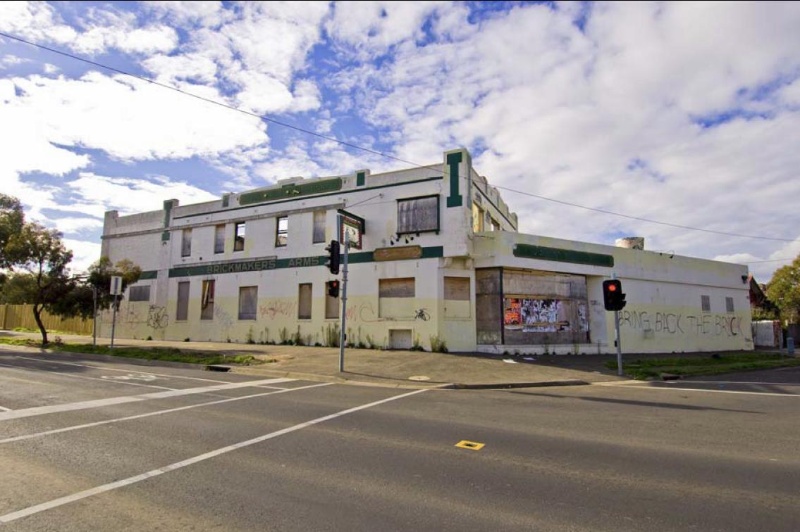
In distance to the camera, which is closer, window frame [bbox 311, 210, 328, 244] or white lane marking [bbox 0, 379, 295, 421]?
white lane marking [bbox 0, 379, 295, 421]

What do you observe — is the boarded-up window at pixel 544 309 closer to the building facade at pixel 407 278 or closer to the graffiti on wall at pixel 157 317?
the building facade at pixel 407 278

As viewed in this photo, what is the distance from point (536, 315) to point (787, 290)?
29445mm

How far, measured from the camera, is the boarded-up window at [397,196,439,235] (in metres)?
21.4

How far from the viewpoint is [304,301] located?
24047mm

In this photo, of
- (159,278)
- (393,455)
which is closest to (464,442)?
(393,455)

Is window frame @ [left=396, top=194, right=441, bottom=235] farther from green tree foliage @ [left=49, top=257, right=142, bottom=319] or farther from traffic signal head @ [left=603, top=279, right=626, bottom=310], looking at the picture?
green tree foliage @ [left=49, top=257, right=142, bottom=319]

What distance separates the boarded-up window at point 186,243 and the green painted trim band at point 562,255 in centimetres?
1916

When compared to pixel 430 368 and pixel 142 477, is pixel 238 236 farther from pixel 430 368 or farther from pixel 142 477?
pixel 142 477

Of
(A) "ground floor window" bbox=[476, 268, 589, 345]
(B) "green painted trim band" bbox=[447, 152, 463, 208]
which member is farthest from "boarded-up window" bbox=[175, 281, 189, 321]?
(A) "ground floor window" bbox=[476, 268, 589, 345]

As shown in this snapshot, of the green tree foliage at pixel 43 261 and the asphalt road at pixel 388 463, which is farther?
the green tree foliage at pixel 43 261

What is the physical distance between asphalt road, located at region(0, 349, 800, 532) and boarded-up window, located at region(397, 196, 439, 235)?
11.9m

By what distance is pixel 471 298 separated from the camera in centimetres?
2114

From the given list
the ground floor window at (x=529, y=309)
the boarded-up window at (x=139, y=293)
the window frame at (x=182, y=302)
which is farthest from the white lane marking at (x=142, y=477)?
the boarded-up window at (x=139, y=293)

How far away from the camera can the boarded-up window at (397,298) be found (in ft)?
69.9
